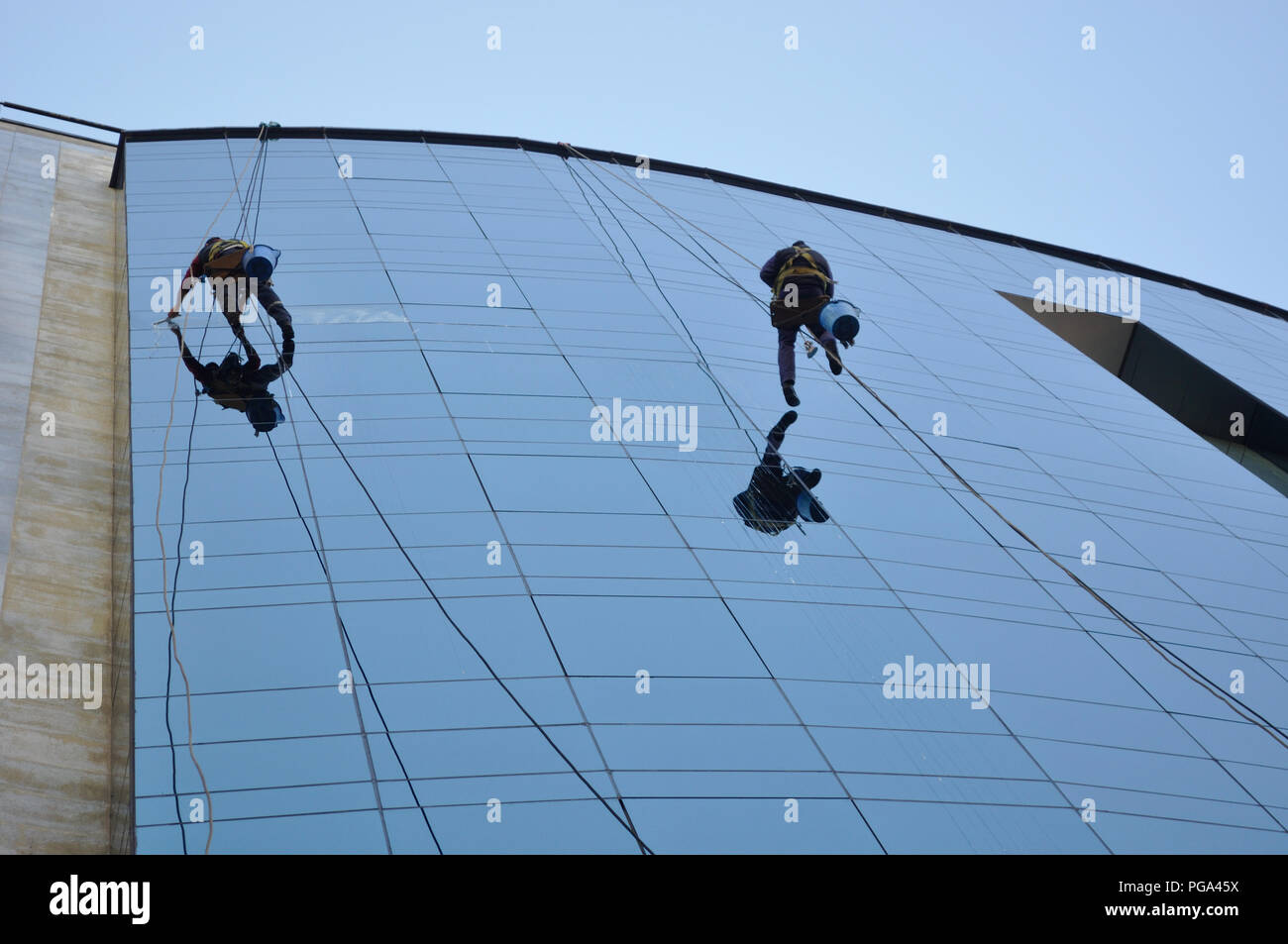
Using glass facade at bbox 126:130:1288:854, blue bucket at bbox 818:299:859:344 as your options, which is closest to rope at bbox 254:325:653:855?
glass facade at bbox 126:130:1288:854

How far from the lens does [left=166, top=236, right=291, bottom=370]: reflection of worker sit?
8.84 metres

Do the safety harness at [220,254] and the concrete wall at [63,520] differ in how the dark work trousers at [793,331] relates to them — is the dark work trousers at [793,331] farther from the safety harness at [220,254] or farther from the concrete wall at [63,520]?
the concrete wall at [63,520]

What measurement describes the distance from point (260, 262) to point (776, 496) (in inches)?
153

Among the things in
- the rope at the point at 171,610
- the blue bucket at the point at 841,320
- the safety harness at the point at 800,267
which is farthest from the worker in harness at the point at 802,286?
the rope at the point at 171,610

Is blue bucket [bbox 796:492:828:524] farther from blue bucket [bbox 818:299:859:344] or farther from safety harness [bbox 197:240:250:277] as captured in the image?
safety harness [bbox 197:240:250:277]

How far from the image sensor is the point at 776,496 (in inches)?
316

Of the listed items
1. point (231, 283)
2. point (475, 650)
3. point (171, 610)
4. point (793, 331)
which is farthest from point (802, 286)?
point (171, 610)

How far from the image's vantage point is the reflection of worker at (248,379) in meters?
7.78

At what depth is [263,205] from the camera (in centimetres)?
1166

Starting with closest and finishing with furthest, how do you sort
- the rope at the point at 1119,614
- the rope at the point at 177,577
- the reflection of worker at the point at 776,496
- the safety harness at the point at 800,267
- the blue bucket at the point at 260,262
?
the rope at the point at 177,577
the rope at the point at 1119,614
the reflection of worker at the point at 776,496
the blue bucket at the point at 260,262
the safety harness at the point at 800,267

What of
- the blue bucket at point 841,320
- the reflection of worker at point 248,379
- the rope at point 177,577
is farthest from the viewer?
the blue bucket at point 841,320

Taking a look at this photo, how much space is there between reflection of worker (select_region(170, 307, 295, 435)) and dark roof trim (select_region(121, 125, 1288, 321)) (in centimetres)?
583
